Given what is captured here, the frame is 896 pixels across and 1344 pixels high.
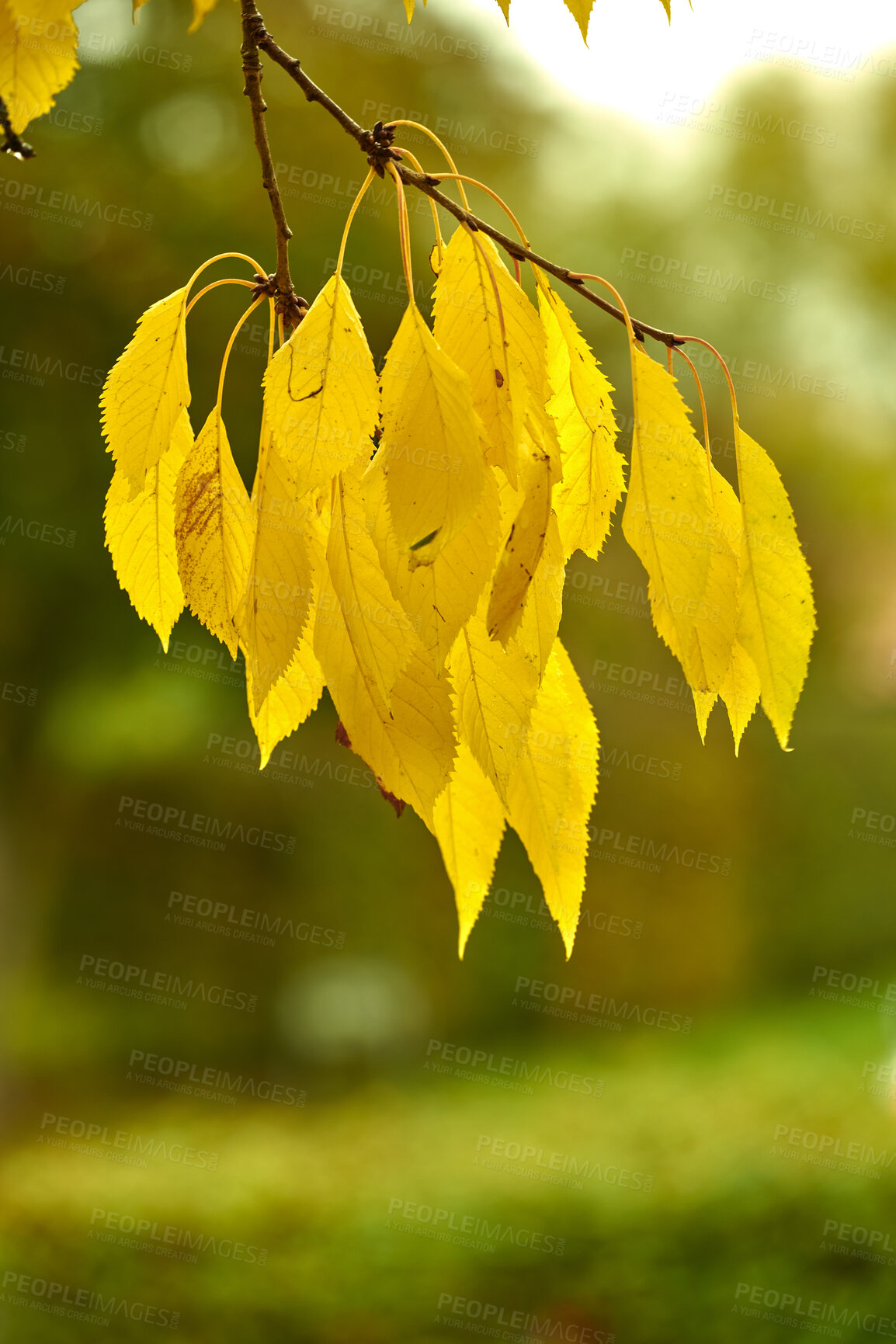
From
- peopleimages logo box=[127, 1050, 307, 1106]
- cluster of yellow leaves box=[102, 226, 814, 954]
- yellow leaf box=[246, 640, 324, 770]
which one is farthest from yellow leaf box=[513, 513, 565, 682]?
peopleimages logo box=[127, 1050, 307, 1106]

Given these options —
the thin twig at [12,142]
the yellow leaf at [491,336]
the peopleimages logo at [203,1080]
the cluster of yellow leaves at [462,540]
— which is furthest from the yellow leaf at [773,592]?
the peopleimages logo at [203,1080]

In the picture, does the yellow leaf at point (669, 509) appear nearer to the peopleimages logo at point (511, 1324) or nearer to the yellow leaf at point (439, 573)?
the yellow leaf at point (439, 573)

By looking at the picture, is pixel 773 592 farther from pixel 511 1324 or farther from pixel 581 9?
pixel 511 1324

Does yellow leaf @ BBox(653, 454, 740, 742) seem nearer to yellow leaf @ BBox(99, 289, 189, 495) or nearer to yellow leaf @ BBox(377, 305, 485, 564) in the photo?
yellow leaf @ BBox(377, 305, 485, 564)

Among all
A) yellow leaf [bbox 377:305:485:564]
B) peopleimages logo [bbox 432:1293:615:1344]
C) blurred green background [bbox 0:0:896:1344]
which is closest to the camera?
yellow leaf [bbox 377:305:485:564]

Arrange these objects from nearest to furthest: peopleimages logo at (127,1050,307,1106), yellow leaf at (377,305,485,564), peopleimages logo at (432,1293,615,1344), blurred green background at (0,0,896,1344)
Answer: yellow leaf at (377,305,485,564), peopleimages logo at (432,1293,615,1344), blurred green background at (0,0,896,1344), peopleimages logo at (127,1050,307,1106)

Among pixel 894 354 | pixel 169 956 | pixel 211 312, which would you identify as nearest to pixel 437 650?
pixel 211 312

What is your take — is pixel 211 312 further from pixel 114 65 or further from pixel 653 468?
pixel 653 468

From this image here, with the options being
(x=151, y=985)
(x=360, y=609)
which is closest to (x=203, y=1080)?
(x=151, y=985)
